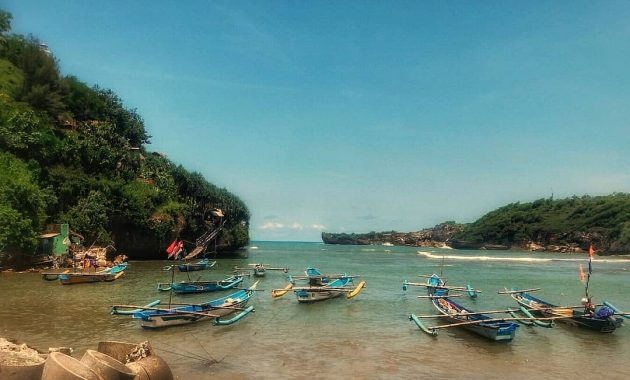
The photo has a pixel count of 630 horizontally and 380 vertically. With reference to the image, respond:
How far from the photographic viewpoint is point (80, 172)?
45875mm

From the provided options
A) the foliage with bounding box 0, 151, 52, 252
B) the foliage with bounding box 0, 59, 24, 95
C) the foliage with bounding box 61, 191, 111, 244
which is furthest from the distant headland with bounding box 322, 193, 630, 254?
the foliage with bounding box 0, 59, 24, 95

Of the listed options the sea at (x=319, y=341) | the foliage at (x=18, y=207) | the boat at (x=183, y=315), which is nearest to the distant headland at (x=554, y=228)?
the sea at (x=319, y=341)

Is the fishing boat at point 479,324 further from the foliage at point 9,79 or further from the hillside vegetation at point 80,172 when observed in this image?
the foliage at point 9,79

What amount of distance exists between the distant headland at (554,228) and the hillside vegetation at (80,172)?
2860 inches

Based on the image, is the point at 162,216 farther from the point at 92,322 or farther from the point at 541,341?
the point at 541,341

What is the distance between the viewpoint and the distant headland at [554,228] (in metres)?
98.8

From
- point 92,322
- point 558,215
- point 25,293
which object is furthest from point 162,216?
point 558,215

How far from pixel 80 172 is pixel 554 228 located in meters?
107

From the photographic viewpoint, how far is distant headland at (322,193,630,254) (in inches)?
3888

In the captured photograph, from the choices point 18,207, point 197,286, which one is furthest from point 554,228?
point 18,207

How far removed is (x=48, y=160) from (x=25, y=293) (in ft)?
76.2

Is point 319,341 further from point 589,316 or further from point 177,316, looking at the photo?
point 589,316

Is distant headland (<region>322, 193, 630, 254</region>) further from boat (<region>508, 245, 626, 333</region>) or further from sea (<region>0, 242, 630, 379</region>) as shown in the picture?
sea (<region>0, 242, 630, 379</region>)

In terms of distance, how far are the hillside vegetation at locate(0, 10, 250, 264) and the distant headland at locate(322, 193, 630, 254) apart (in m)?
72.6
